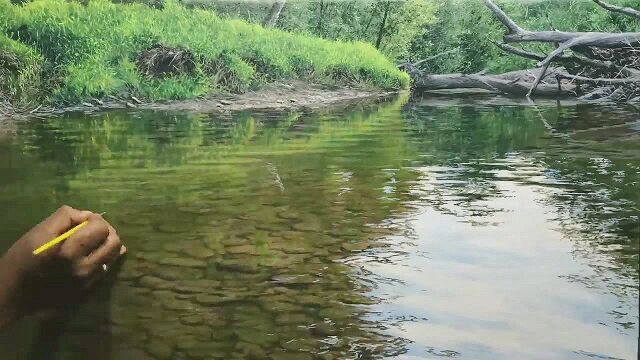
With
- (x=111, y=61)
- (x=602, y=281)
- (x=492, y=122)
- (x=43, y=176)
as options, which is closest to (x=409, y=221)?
(x=602, y=281)

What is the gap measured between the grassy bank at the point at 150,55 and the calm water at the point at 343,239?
1.01m

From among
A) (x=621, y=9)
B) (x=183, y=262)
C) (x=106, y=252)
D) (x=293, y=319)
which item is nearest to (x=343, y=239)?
(x=183, y=262)

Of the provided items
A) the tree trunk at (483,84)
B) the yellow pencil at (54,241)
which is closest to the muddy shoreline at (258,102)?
the tree trunk at (483,84)

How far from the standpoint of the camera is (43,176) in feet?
9.17

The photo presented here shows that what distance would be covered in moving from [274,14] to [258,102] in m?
0.69

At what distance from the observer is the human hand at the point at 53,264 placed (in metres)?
1.43

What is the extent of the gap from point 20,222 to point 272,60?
137 inches

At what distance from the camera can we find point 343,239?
6.63 feet

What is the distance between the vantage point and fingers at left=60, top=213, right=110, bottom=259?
4.75 feet

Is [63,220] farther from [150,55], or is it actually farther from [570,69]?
[570,69]

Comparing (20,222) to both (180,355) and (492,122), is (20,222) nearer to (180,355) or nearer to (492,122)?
(180,355)

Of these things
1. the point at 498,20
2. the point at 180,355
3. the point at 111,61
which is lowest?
the point at 180,355

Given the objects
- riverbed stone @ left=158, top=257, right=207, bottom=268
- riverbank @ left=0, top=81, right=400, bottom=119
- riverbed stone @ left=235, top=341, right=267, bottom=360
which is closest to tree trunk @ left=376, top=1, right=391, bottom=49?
riverbank @ left=0, top=81, right=400, bottom=119

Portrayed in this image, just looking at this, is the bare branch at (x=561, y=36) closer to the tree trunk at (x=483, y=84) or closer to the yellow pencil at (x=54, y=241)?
the tree trunk at (x=483, y=84)
